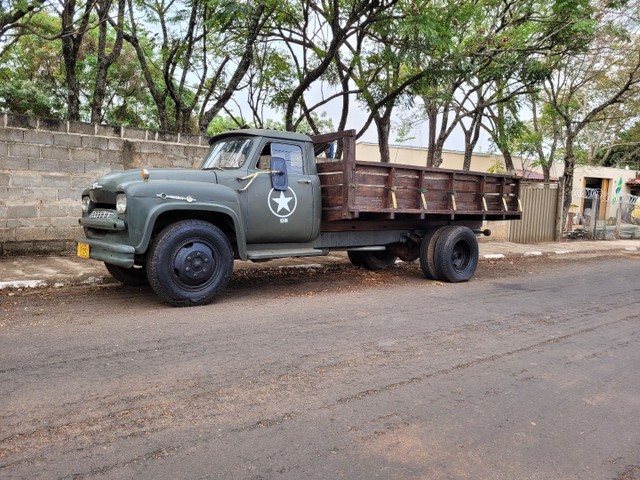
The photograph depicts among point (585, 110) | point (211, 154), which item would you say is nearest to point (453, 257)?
point (211, 154)

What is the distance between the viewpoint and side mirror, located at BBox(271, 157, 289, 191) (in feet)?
22.5

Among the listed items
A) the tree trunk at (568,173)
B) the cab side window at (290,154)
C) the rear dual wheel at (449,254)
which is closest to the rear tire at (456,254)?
the rear dual wheel at (449,254)

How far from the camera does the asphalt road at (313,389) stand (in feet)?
8.93

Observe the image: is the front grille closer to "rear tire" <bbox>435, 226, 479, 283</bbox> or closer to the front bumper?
the front bumper

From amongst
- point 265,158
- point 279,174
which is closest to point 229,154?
point 265,158

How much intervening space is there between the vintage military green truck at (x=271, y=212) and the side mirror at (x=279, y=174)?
1 cm

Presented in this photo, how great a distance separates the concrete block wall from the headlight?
359cm

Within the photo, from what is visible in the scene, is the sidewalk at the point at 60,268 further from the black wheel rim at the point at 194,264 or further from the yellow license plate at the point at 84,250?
the black wheel rim at the point at 194,264

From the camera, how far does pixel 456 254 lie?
29.3ft

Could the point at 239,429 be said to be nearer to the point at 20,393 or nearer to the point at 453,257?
the point at 20,393

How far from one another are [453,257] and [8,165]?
741 cm

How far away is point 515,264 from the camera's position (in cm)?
1166

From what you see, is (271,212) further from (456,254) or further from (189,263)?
(456,254)

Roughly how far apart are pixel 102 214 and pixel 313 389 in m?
3.83
